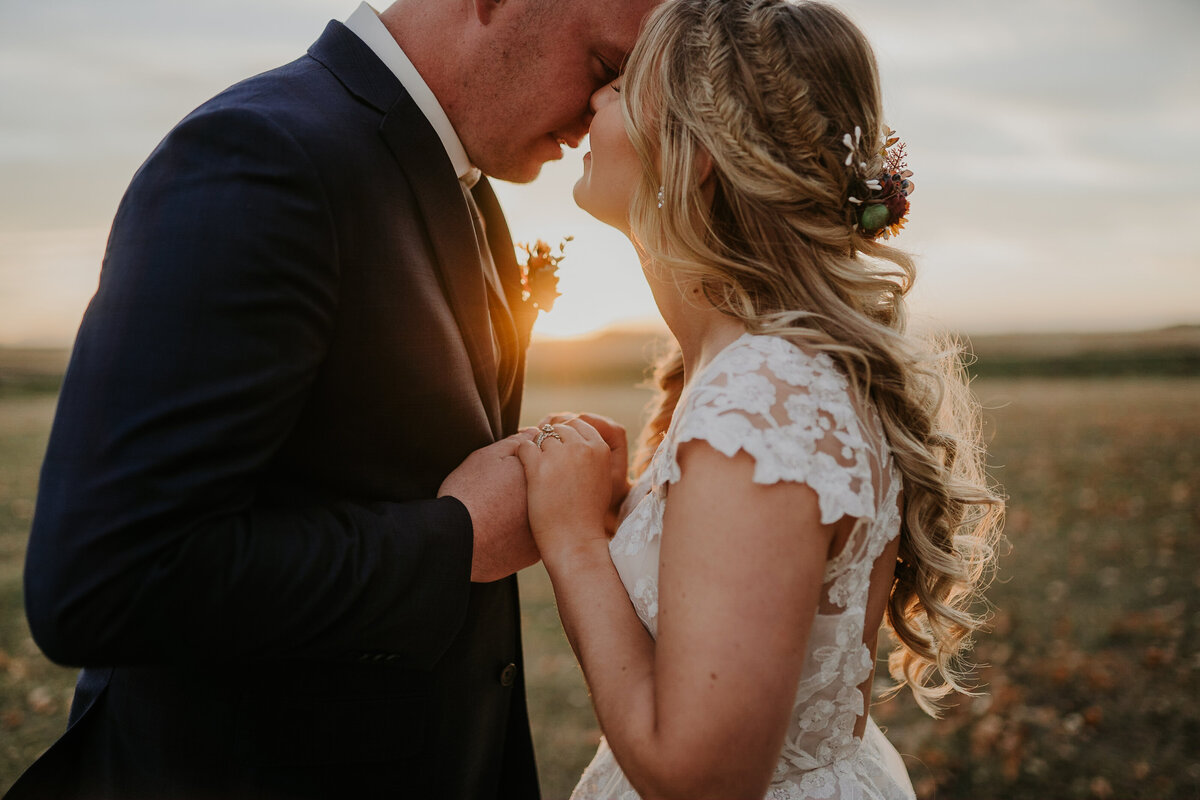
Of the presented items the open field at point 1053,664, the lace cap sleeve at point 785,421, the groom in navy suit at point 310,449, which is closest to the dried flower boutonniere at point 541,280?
the groom in navy suit at point 310,449

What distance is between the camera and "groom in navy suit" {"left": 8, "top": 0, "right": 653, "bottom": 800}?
152 centimetres

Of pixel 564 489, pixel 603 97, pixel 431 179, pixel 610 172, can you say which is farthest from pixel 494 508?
pixel 603 97

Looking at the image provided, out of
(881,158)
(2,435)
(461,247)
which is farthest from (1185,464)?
(2,435)

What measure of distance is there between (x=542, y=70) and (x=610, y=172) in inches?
20.1

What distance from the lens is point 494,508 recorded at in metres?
2.03

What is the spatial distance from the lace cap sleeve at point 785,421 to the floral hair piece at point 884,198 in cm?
54

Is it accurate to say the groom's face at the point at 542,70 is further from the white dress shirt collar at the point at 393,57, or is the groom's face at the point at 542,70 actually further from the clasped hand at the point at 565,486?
the clasped hand at the point at 565,486

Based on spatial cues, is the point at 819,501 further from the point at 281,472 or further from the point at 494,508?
the point at 281,472

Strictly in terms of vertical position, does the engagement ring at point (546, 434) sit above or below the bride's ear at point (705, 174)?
below

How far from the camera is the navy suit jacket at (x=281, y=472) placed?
152 centimetres

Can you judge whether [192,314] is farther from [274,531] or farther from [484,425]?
[484,425]

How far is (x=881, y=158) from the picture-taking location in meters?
2.30

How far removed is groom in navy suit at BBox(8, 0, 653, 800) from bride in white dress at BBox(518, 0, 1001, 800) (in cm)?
30

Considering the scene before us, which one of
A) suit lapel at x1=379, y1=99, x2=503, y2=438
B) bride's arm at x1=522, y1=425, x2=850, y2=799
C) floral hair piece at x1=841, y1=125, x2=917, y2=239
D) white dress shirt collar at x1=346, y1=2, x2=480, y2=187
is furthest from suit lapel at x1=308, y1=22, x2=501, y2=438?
floral hair piece at x1=841, y1=125, x2=917, y2=239
